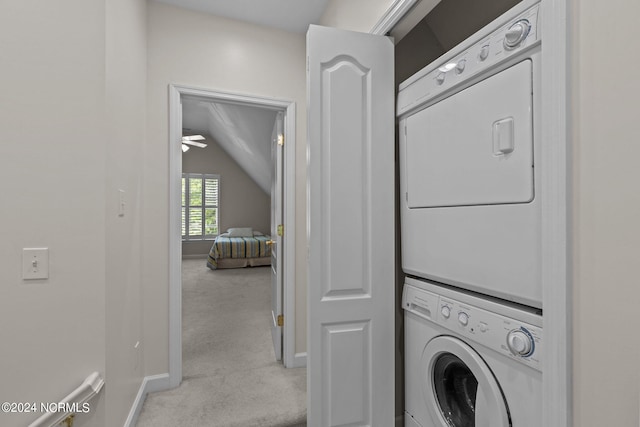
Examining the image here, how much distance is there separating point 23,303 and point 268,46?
90.8 inches

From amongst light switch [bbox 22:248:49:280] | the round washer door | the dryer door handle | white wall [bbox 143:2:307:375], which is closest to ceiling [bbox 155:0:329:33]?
white wall [bbox 143:2:307:375]

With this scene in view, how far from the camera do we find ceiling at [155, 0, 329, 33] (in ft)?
7.48

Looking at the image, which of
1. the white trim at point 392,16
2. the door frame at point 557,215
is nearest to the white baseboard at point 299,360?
the door frame at point 557,215

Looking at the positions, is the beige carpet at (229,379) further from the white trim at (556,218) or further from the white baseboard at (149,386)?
the white trim at (556,218)

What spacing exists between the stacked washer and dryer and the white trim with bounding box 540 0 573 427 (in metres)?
0.08

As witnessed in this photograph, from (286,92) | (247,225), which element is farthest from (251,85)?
(247,225)

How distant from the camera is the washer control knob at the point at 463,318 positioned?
1189 mm

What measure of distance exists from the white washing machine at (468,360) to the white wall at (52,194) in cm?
142

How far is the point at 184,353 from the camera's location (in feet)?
9.09

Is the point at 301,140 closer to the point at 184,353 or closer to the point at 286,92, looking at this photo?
the point at 286,92

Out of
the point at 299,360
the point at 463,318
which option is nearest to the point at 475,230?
the point at 463,318

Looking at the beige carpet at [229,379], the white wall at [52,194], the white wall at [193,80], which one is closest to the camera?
the white wall at [52,194]

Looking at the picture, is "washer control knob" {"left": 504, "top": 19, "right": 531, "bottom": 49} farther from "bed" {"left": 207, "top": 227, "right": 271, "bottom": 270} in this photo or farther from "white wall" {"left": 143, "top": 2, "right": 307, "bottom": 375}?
"bed" {"left": 207, "top": 227, "right": 271, "bottom": 270}

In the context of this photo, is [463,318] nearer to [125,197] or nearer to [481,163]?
[481,163]
